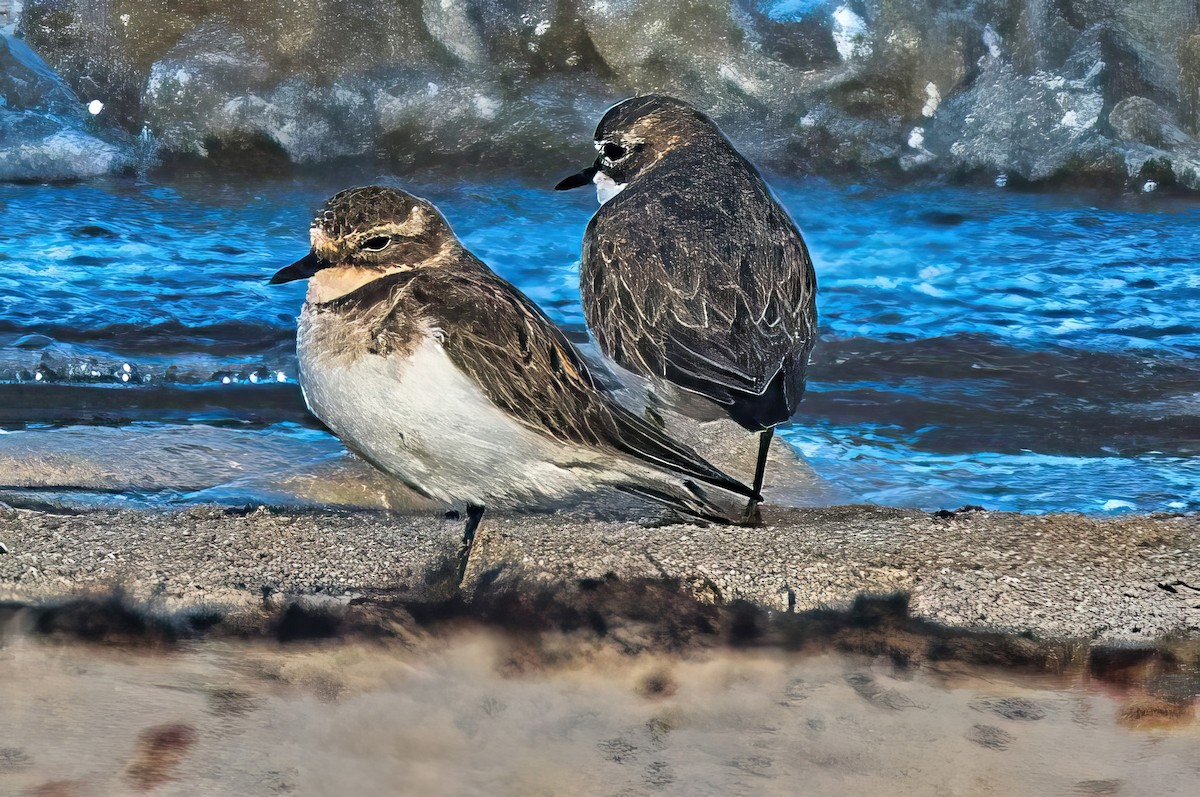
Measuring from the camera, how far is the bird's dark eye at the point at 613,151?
4320mm

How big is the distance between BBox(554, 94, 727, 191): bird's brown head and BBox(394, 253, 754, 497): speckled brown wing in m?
1.27

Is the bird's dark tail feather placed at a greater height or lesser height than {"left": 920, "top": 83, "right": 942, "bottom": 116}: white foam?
lesser

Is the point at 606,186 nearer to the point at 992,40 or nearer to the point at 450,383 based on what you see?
the point at 450,383

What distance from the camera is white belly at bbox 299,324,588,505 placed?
2.91 meters

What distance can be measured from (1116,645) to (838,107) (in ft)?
17.1

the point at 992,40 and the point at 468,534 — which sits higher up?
the point at 992,40

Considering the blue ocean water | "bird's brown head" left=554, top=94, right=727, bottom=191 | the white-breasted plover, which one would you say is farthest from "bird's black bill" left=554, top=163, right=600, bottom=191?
the white-breasted plover

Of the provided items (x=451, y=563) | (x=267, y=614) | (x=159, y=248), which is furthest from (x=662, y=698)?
(x=159, y=248)

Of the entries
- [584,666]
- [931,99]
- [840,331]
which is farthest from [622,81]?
[584,666]

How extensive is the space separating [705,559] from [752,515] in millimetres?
466

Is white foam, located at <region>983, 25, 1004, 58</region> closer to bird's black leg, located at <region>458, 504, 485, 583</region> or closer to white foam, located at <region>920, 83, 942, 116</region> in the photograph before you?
white foam, located at <region>920, 83, 942, 116</region>

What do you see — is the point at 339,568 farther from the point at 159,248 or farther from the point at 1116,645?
the point at 159,248

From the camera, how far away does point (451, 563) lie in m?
2.93

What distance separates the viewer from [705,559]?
115 inches
